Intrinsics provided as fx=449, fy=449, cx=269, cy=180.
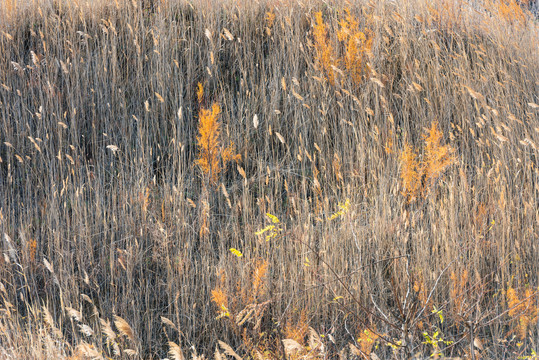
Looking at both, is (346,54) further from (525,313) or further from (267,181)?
(525,313)

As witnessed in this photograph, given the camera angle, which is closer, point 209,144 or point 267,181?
point 267,181

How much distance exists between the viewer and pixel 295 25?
3.97m

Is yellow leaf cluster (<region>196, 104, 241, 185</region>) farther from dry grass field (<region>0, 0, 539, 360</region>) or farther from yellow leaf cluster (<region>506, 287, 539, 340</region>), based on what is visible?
yellow leaf cluster (<region>506, 287, 539, 340</region>)

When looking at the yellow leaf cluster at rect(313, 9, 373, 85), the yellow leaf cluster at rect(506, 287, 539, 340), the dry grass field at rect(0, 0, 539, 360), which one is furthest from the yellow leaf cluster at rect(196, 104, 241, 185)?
the yellow leaf cluster at rect(506, 287, 539, 340)

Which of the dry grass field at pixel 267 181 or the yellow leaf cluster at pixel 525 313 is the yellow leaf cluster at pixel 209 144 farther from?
the yellow leaf cluster at pixel 525 313

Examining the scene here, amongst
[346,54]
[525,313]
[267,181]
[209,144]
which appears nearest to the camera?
[525,313]

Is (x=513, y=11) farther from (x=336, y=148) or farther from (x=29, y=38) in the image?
(x=29, y=38)

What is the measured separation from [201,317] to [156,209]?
2.99ft

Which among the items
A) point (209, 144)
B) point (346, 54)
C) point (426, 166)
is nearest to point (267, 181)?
point (209, 144)

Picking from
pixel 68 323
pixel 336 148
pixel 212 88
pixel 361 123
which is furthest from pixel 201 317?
pixel 212 88

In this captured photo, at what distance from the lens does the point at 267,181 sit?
2.68 metres

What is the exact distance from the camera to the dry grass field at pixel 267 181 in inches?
90.7

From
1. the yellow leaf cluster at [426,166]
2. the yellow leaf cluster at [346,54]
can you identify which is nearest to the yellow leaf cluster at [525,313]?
the yellow leaf cluster at [426,166]

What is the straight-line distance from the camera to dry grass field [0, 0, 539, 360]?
2305mm
